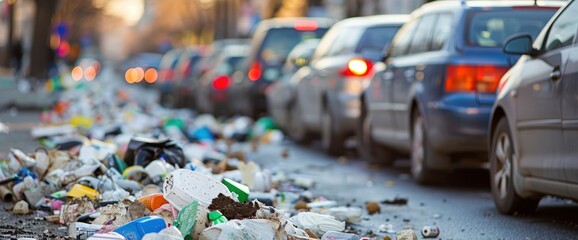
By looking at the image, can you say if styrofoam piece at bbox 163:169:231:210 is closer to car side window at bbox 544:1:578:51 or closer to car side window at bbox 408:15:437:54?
car side window at bbox 544:1:578:51

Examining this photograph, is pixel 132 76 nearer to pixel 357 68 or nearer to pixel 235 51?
pixel 235 51

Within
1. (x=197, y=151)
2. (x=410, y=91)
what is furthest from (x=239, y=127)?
(x=410, y=91)

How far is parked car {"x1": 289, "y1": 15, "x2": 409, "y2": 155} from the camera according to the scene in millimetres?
15969

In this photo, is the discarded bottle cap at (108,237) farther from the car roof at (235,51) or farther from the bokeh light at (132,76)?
the bokeh light at (132,76)

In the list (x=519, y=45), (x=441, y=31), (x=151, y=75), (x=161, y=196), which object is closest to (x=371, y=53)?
(x=441, y=31)

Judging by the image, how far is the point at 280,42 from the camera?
23781 millimetres

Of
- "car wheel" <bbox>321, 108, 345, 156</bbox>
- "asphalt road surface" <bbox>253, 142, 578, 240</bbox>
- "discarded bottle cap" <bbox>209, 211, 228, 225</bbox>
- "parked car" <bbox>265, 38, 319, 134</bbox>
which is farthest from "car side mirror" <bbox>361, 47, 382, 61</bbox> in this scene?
"discarded bottle cap" <bbox>209, 211, 228, 225</bbox>

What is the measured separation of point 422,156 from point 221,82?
17061 millimetres

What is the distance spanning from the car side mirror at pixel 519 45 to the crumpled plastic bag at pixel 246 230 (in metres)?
2.93

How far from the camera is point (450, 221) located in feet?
31.1

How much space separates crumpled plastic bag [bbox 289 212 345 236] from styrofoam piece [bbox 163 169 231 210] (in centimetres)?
43

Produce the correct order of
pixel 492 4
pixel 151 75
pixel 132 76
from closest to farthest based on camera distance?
pixel 492 4 < pixel 151 75 < pixel 132 76

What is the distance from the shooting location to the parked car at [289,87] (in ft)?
64.1

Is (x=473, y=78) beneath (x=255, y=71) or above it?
above
